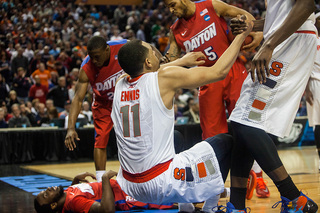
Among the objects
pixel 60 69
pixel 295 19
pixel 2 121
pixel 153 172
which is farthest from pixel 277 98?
pixel 60 69

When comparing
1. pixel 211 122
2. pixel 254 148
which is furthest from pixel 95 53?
pixel 254 148

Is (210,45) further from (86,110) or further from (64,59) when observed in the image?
(64,59)

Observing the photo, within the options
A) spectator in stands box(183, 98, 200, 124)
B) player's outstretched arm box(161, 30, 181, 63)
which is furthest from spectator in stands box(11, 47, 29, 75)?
player's outstretched arm box(161, 30, 181, 63)

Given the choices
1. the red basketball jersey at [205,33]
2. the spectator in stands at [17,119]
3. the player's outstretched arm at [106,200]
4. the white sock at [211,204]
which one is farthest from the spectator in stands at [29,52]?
the white sock at [211,204]

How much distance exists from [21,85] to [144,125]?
10200mm

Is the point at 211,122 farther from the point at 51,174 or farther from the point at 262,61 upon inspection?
the point at 51,174

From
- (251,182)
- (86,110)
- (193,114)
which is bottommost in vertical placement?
(193,114)

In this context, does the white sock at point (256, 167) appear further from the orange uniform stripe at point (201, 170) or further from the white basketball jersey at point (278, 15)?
the white basketball jersey at point (278, 15)

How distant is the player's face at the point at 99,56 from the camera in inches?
195

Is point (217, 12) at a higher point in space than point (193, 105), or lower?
higher

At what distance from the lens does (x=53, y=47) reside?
1459 cm

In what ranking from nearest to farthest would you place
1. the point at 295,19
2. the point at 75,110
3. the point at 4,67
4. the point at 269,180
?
1. the point at 295,19
2. the point at 75,110
3. the point at 269,180
4. the point at 4,67

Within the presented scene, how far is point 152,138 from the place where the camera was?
10.1 ft

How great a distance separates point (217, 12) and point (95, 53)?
139 cm
